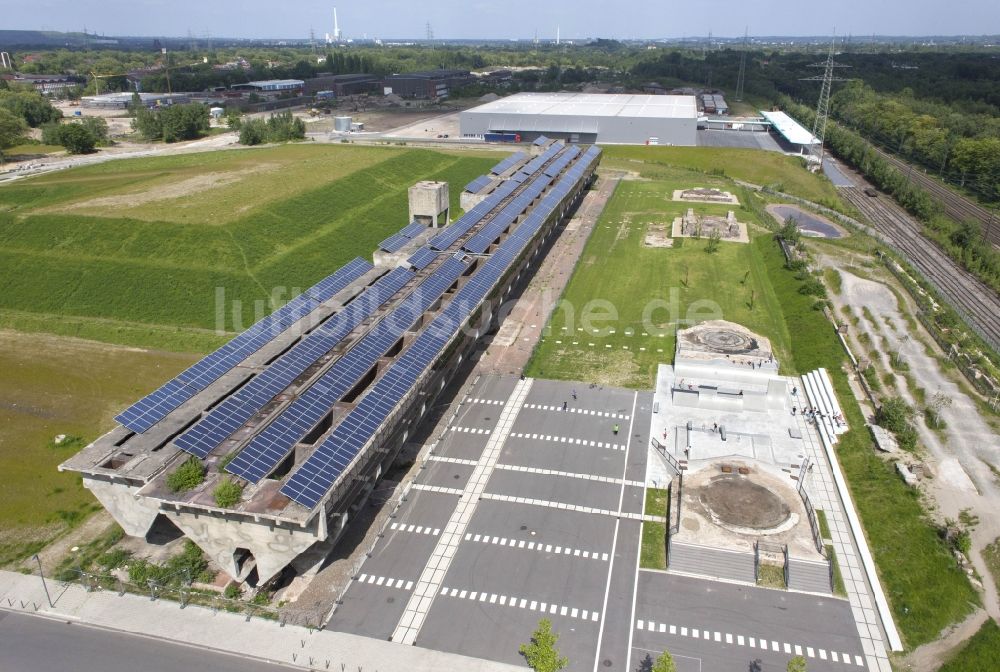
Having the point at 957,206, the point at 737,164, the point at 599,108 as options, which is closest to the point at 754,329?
the point at 957,206

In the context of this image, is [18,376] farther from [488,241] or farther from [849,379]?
[849,379]

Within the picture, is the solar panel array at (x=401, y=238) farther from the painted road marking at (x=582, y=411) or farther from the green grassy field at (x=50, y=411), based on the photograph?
the painted road marking at (x=582, y=411)

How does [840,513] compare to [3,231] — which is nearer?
[840,513]

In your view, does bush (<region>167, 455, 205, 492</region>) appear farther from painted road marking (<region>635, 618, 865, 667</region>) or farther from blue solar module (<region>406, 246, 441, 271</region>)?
blue solar module (<region>406, 246, 441, 271</region>)

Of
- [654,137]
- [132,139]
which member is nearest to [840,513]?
[654,137]

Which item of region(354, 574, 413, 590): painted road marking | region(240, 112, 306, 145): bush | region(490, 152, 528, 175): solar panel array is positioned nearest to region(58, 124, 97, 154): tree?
region(240, 112, 306, 145): bush

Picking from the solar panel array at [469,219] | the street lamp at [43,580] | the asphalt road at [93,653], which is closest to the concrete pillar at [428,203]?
the solar panel array at [469,219]
